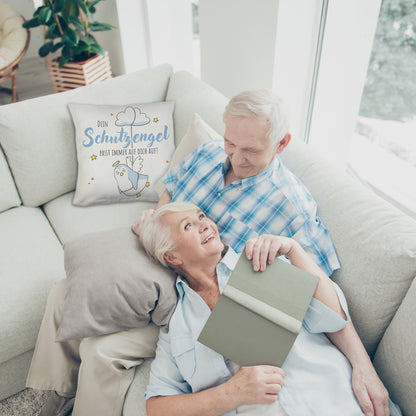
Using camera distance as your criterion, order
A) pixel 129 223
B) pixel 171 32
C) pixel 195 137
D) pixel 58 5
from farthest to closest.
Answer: pixel 171 32 → pixel 58 5 → pixel 129 223 → pixel 195 137

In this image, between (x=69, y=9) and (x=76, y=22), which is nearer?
(x=69, y=9)

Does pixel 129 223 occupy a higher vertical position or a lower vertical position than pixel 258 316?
lower

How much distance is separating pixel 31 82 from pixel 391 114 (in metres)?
4.14

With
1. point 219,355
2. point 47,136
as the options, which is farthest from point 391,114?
point 47,136

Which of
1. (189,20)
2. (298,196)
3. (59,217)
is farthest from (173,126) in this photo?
(189,20)

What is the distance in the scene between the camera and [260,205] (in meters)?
1.19

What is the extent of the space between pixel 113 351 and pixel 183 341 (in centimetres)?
24

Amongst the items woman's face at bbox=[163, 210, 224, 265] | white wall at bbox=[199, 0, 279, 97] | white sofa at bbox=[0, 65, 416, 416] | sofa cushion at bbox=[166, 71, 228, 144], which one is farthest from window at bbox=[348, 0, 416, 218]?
woman's face at bbox=[163, 210, 224, 265]

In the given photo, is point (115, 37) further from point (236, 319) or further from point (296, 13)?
point (236, 319)

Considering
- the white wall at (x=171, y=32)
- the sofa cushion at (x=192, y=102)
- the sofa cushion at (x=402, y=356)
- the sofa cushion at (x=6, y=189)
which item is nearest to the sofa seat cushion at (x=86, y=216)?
the sofa cushion at (x=6, y=189)

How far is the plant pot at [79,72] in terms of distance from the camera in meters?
2.85

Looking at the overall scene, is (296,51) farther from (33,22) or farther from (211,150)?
(33,22)

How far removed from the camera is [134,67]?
3.53 m

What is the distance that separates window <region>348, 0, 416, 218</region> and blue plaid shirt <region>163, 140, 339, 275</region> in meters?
0.81
